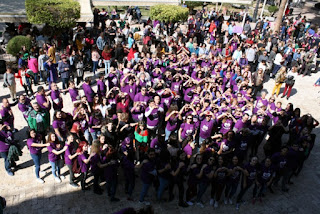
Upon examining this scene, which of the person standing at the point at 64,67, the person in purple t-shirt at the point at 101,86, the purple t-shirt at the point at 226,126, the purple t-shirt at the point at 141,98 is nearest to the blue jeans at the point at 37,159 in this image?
the purple t-shirt at the point at 141,98

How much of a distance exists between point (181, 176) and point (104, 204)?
1.91 meters

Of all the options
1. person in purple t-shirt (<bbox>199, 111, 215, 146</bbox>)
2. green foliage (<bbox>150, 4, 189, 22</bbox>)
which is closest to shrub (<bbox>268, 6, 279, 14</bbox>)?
green foliage (<bbox>150, 4, 189, 22</bbox>)

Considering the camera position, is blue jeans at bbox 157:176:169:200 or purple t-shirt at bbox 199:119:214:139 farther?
purple t-shirt at bbox 199:119:214:139

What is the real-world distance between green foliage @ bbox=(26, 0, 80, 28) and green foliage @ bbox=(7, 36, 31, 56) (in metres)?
1.02

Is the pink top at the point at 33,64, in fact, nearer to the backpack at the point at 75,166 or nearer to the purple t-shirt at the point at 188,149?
the backpack at the point at 75,166

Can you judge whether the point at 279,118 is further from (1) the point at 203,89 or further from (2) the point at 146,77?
(2) the point at 146,77

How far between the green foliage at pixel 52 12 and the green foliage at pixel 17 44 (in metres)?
1.02

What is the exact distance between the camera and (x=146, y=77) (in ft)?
30.2

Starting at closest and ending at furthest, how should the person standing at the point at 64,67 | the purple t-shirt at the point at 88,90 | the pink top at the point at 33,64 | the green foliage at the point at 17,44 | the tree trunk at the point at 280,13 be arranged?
the purple t-shirt at the point at 88,90 < the person standing at the point at 64,67 < the pink top at the point at 33,64 < the green foliage at the point at 17,44 < the tree trunk at the point at 280,13

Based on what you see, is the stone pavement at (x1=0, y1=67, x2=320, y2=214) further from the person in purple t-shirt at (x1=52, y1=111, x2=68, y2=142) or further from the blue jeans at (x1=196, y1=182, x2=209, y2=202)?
the person in purple t-shirt at (x1=52, y1=111, x2=68, y2=142)

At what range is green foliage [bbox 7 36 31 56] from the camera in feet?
40.2

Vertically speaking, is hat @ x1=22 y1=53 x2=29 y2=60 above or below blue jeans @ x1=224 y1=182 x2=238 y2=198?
above

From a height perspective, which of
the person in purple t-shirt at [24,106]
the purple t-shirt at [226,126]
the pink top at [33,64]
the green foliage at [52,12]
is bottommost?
the purple t-shirt at [226,126]

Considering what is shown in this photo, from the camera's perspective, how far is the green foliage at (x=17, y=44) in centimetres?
1226
